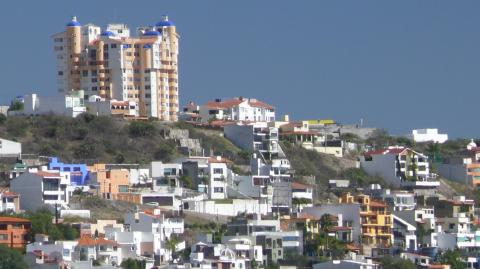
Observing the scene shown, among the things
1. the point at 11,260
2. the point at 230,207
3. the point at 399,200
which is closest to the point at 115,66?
the point at 399,200

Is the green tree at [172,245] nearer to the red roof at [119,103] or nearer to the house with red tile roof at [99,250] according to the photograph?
the house with red tile roof at [99,250]

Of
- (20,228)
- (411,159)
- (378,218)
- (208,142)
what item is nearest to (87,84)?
(208,142)

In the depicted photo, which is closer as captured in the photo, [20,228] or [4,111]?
[20,228]

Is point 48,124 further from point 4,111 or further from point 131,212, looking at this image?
point 131,212

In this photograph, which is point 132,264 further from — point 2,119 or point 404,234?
point 2,119

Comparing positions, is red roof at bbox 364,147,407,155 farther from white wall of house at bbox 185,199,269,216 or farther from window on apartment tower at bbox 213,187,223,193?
white wall of house at bbox 185,199,269,216
